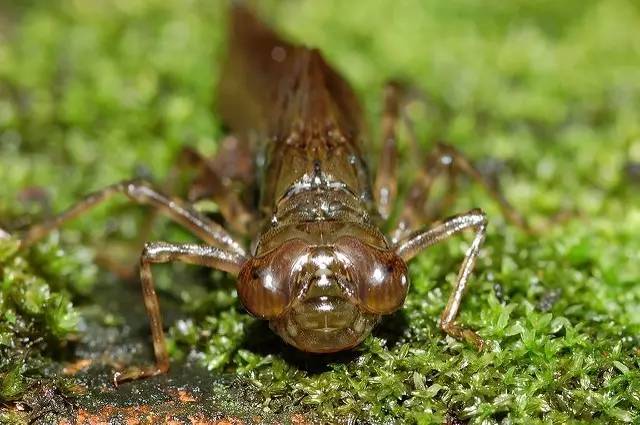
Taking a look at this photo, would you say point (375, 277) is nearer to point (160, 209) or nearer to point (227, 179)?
point (160, 209)

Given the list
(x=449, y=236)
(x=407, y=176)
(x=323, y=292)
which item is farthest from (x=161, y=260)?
(x=407, y=176)

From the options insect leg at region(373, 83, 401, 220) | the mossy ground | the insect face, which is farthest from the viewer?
insect leg at region(373, 83, 401, 220)

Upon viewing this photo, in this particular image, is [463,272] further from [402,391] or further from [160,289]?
[160,289]

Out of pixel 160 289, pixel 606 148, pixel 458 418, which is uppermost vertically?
pixel 606 148

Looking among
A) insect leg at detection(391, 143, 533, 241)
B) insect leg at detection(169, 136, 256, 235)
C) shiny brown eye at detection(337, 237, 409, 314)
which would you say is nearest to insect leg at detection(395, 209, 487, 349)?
shiny brown eye at detection(337, 237, 409, 314)

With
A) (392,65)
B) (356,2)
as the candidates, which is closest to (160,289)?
(392,65)

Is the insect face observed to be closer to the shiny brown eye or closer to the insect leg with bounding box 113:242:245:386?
the shiny brown eye
